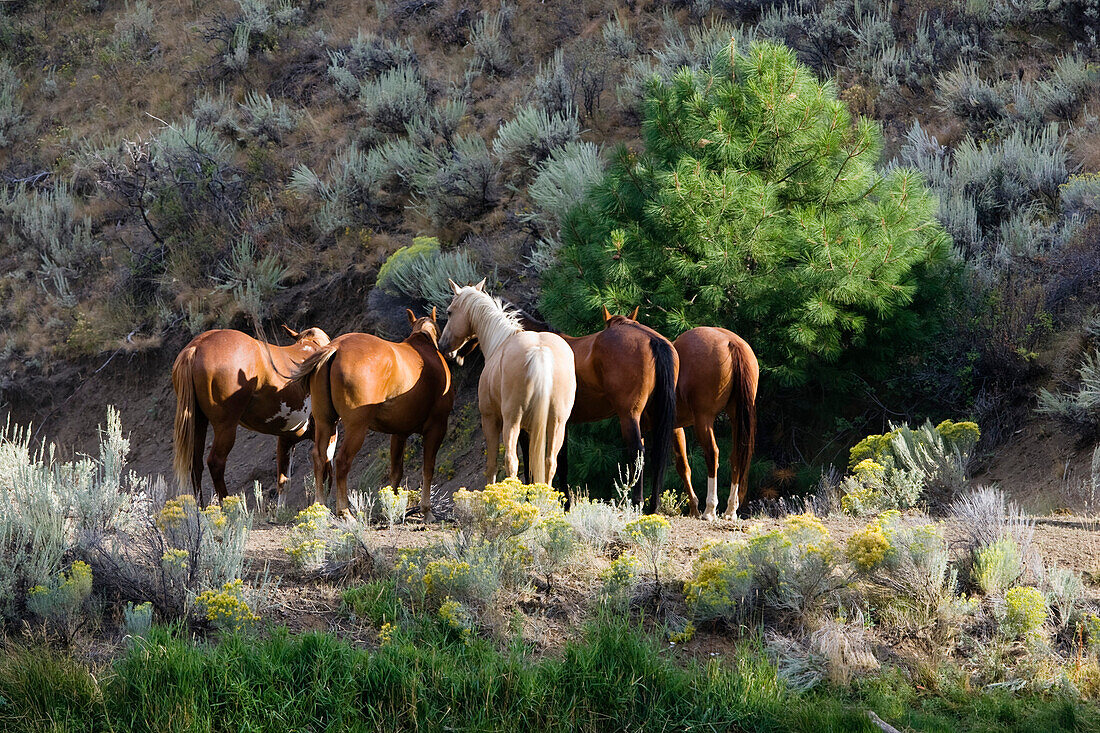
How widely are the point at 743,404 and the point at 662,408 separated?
1.13 meters

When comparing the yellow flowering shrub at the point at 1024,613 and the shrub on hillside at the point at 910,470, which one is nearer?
the yellow flowering shrub at the point at 1024,613

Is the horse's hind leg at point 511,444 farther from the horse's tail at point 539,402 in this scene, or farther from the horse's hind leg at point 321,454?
the horse's hind leg at point 321,454

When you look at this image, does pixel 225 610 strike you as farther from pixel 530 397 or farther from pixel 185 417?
pixel 185 417

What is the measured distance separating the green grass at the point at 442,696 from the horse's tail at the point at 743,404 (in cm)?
431

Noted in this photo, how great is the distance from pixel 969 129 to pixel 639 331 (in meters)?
10.2

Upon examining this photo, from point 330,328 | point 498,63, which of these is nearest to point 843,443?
point 330,328

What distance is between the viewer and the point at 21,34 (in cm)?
2789

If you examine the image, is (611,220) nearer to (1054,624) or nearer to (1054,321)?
(1054,321)

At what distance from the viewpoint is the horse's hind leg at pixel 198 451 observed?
34.6ft

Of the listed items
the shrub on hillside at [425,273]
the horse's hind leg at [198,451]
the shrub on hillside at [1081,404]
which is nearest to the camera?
the shrub on hillside at [1081,404]

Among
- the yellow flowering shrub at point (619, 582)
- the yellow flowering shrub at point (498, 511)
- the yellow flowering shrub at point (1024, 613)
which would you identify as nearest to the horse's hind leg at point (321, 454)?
the yellow flowering shrub at point (498, 511)

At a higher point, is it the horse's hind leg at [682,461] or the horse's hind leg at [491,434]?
the horse's hind leg at [491,434]

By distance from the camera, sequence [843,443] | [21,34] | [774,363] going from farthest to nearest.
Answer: [21,34], [843,443], [774,363]

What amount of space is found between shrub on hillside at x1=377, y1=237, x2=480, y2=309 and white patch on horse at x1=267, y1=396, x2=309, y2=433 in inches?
134
